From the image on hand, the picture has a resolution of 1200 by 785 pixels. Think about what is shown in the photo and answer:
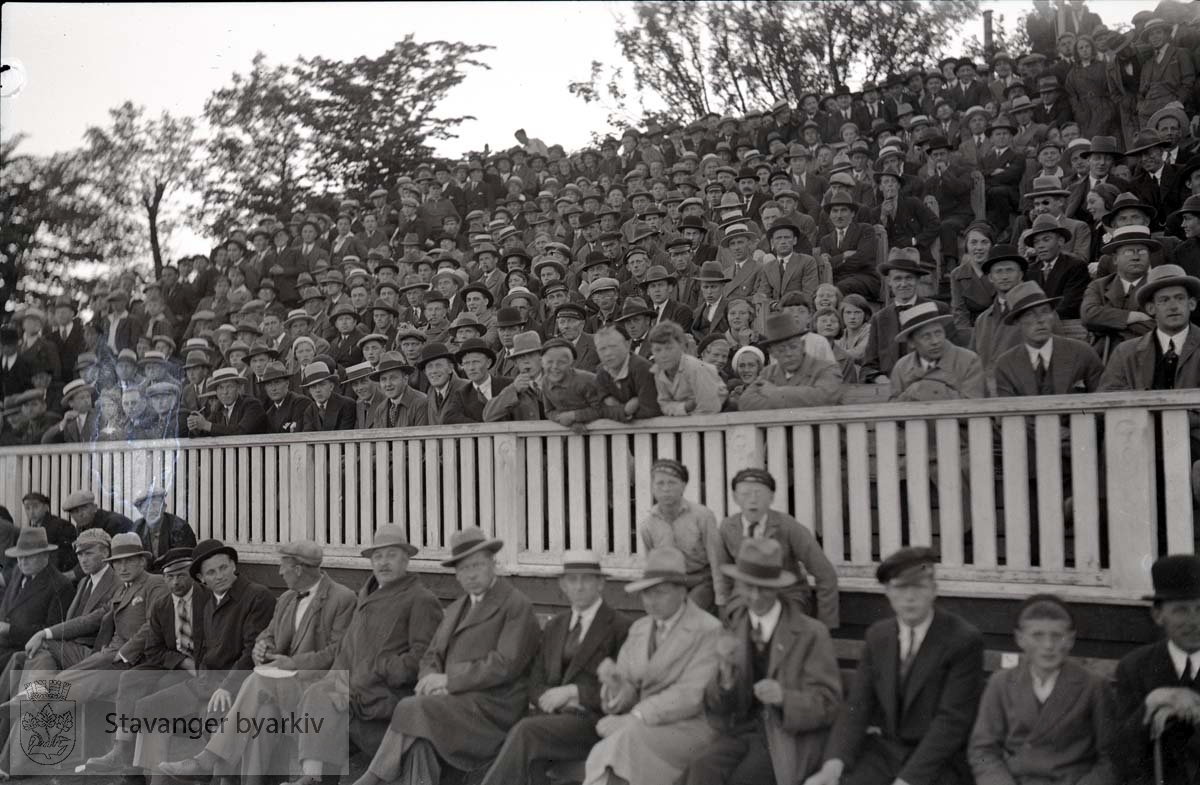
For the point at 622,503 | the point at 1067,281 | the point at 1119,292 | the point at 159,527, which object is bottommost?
the point at 159,527

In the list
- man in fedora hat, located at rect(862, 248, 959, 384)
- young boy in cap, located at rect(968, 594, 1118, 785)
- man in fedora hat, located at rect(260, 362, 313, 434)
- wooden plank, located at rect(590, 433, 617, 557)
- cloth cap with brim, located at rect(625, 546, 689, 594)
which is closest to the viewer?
young boy in cap, located at rect(968, 594, 1118, 785)

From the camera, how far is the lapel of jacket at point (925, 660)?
4453 mm

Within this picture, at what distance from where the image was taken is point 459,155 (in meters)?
13.0

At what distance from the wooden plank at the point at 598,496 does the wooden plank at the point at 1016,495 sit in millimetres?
2033

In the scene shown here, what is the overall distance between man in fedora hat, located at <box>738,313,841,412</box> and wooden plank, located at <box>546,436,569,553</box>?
3.71 ft

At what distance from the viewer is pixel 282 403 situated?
27.1ft

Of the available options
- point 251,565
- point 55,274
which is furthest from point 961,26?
point 55,274

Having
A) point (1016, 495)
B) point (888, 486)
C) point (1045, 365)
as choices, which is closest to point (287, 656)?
point (888, 486)

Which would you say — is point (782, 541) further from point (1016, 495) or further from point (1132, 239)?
point (1132, 239)

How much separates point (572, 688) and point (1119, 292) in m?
3.67

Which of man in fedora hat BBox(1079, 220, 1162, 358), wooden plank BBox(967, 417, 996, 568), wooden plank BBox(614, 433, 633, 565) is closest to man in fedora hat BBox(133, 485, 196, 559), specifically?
wooden plank BBox(614, 433, 633, 565)

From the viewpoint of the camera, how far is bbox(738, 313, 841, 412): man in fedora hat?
533 cm

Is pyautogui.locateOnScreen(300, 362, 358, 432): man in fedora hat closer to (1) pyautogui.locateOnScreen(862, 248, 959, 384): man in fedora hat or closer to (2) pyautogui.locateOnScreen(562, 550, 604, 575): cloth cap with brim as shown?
(2) pyautogui.locateOnScreen(562, 550, 604, 575): cloth cap with brim

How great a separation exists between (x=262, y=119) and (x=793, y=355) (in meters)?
6.21
